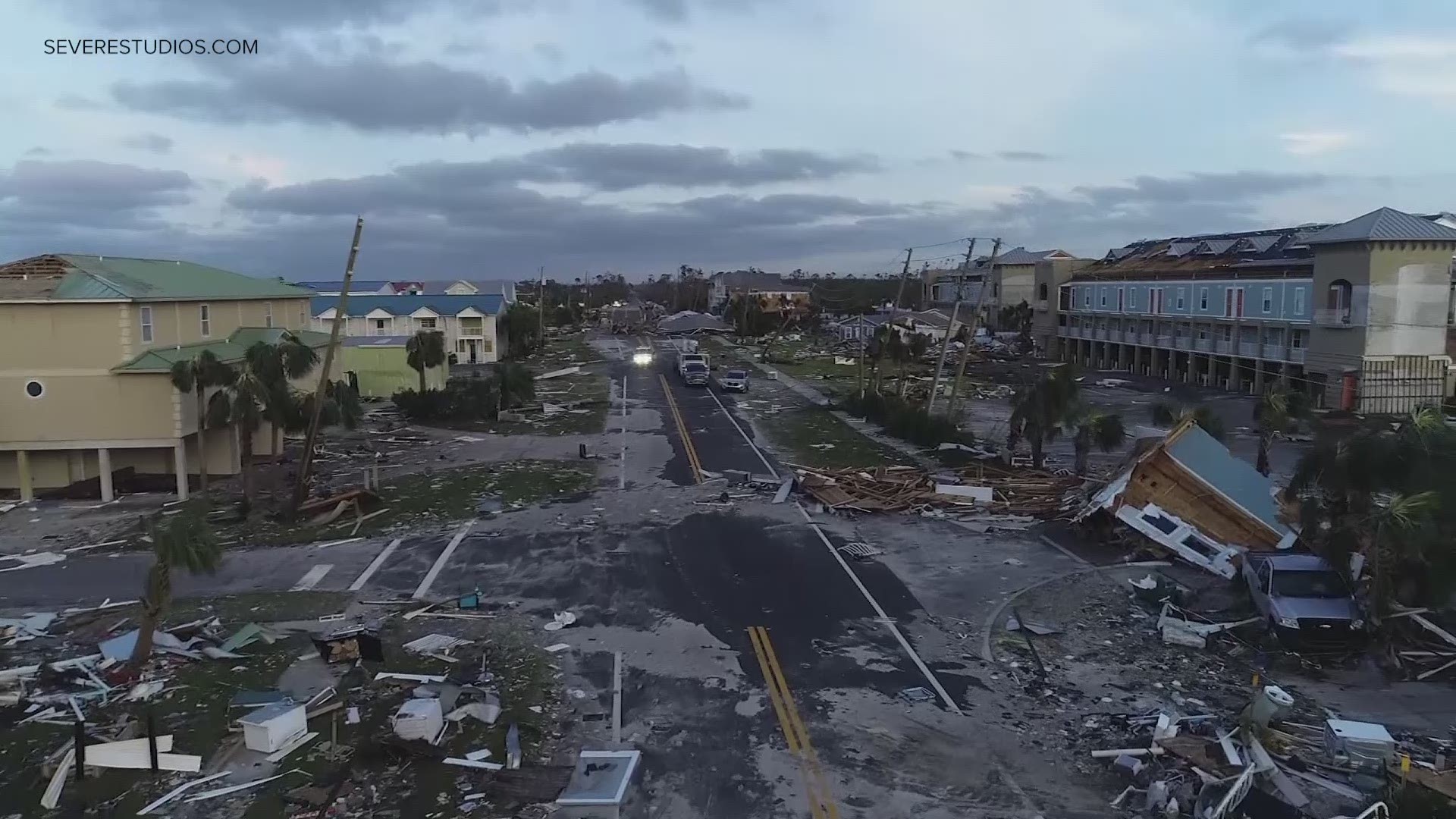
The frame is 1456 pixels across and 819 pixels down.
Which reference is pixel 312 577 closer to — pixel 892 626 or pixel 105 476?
pixel 892 626

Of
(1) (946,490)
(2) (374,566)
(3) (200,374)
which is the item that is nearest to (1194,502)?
(1) (946,490)

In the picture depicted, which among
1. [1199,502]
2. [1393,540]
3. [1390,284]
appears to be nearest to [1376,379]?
[1390,284]

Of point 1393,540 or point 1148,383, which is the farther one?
point 1148,383

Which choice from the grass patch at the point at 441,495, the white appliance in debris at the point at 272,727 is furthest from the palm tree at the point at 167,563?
the grass patch at the point at 441,495

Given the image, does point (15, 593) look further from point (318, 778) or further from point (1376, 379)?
point (1376, 379)

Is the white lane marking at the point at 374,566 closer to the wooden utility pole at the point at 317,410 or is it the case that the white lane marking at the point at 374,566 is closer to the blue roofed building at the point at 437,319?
the wooden utility pole at the point at 317,410
